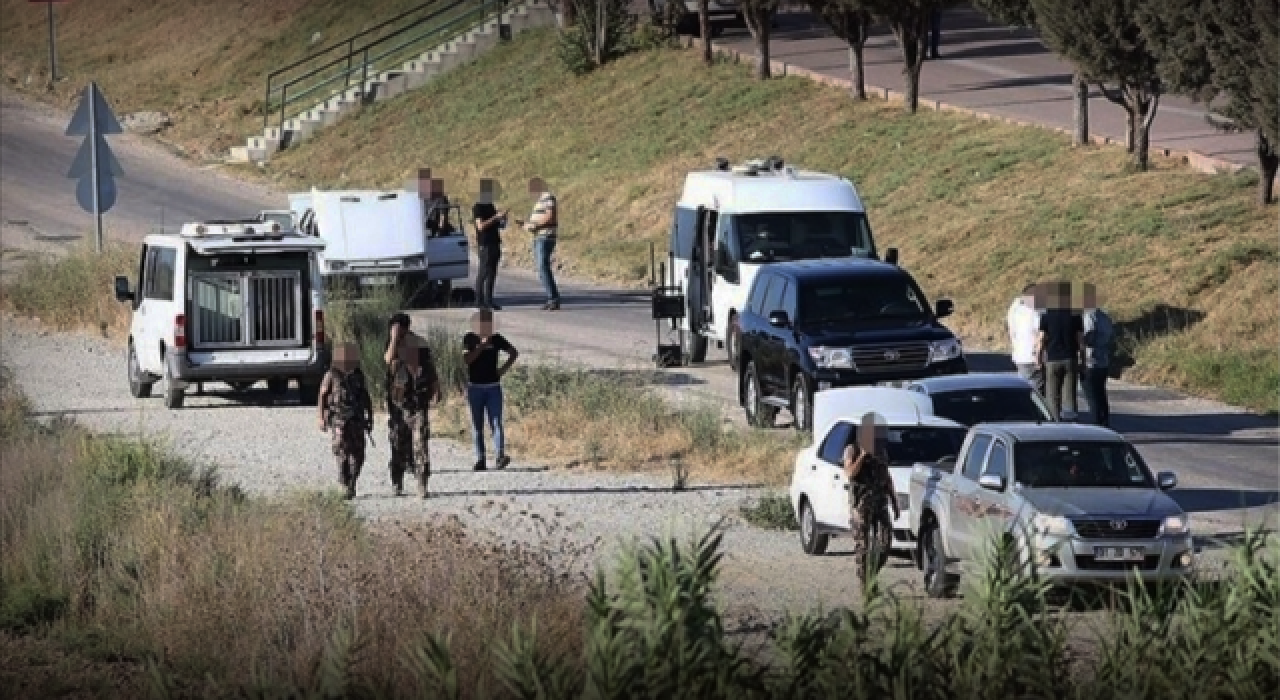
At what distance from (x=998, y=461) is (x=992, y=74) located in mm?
34565

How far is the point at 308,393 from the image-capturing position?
3125 centimetres

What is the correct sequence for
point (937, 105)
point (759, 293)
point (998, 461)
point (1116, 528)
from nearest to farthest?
point (1116, 528), point (998, 461), point (759, 293), point (937, 105)

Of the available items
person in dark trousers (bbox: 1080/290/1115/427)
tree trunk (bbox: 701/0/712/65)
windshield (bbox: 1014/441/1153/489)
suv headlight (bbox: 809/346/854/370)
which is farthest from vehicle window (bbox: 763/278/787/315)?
tree trunk (bbox: 701/0/712/65)

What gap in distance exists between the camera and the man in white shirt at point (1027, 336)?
86.7 feet

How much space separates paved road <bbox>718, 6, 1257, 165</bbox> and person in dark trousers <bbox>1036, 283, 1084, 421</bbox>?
519 inches

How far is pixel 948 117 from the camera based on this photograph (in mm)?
46750

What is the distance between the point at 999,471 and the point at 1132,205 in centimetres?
1882

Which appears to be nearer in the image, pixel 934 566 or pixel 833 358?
pixel 934 566

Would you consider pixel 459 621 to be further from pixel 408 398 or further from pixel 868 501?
pixel 408 398

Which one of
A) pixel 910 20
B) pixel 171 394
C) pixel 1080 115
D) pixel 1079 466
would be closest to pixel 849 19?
pixel 910 20

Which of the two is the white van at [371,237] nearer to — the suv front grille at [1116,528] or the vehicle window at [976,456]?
the vehicle window at [976,456]

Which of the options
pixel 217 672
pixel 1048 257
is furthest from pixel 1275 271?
pixel 217 672

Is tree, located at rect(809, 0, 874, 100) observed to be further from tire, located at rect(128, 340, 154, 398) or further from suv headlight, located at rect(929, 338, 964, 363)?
suv headlight, located at rect(929, 338, 964, 363)

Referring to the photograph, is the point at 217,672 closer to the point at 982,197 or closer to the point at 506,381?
the point at 506,381
